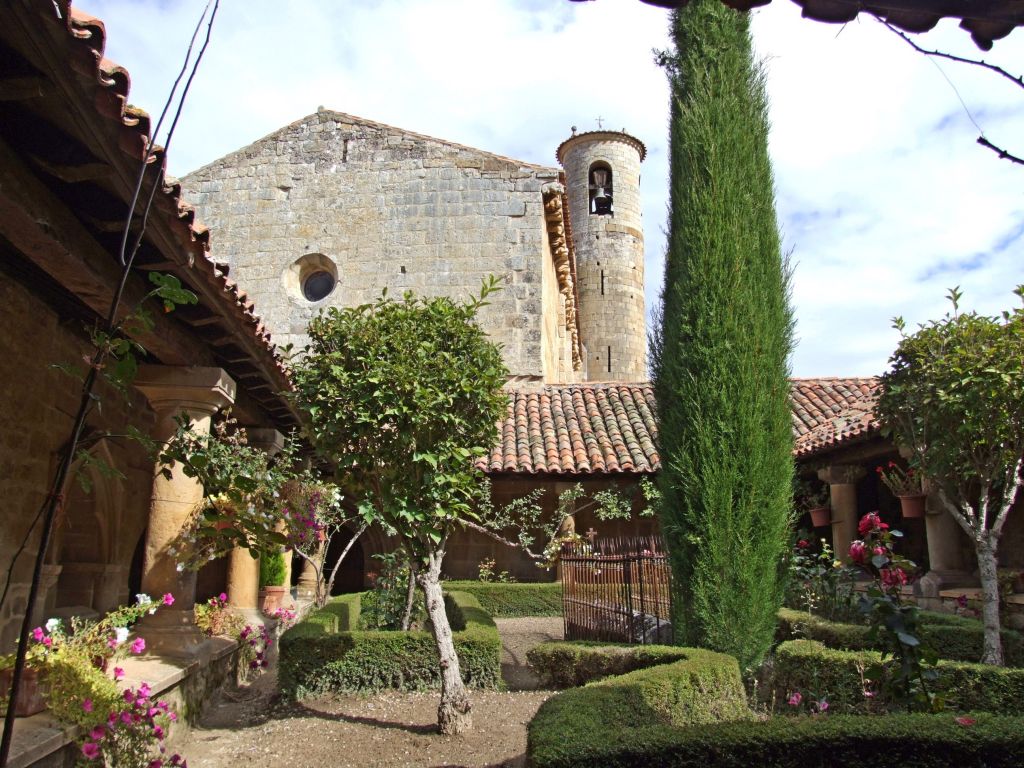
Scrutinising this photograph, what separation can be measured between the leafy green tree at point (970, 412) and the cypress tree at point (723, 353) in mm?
1184

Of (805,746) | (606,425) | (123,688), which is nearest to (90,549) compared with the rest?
(123,688)

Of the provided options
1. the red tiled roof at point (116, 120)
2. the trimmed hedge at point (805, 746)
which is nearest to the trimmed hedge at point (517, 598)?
the red tiled roof at point (116, 120)

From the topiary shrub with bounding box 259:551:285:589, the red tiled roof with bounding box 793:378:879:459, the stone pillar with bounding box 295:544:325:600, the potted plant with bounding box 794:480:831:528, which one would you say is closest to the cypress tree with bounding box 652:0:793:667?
the red tiled roof with bounding box 793:378:879:459

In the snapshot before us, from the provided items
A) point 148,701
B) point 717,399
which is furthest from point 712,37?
point 148,701

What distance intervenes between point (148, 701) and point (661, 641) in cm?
503

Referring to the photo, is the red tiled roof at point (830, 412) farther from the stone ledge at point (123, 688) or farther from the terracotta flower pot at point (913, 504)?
the stone ledge at point (123, 688)

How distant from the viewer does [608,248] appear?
27.1 metres

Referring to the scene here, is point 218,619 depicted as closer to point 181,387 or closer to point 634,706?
point 181,387

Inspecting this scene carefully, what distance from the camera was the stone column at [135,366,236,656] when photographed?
604 centimetres

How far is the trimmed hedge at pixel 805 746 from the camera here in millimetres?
3660

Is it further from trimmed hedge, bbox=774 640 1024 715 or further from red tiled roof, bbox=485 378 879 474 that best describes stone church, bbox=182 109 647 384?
trimmed hedge, bbox=774 640 1024 715

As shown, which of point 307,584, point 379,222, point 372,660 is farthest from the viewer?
point 379,222

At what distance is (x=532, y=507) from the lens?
42.9 feet

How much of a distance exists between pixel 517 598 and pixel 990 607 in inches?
284
